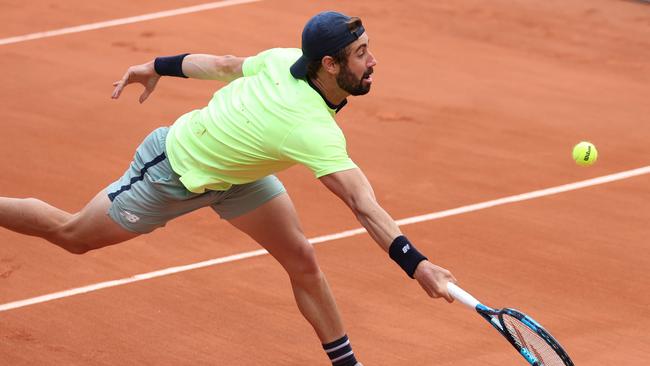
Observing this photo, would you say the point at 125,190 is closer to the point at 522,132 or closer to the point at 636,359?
the point at 636,359

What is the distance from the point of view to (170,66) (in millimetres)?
7887

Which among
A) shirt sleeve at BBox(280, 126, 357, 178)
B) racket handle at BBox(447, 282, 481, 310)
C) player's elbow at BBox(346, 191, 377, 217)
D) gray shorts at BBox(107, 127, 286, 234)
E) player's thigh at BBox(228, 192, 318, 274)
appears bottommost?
player's thigh at BBox(228, 192, 318, 274)

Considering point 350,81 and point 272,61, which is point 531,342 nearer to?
point 350,81

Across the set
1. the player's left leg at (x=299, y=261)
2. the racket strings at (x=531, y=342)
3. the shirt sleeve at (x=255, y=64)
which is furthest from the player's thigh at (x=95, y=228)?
the racket strings at (x=531, y=342)

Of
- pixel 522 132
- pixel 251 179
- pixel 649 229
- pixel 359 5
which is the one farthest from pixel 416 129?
pixel 251 179

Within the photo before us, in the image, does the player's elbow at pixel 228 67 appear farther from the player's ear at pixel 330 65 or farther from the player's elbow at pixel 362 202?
the player's elbow at pixel 362 202

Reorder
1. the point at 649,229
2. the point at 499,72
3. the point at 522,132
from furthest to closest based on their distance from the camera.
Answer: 1. the point at 499,72
2. the point at 522,132
3. the point at 649,229

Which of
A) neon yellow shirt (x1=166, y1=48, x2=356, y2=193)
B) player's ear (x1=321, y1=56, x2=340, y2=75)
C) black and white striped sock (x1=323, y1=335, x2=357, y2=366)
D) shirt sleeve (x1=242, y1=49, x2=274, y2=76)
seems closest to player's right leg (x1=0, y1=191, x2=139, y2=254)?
neon yellow shirt (x1=166, y1=48, x2=356, y2=193)

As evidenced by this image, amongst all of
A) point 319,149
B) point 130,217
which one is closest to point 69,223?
point 130,217

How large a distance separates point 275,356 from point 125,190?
151 cm

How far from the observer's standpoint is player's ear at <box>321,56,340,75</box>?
673 cm

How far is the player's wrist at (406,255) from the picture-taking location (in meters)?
6.21

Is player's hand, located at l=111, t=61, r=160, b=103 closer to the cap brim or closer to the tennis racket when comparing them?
the cap brim

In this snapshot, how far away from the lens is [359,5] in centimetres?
1532
